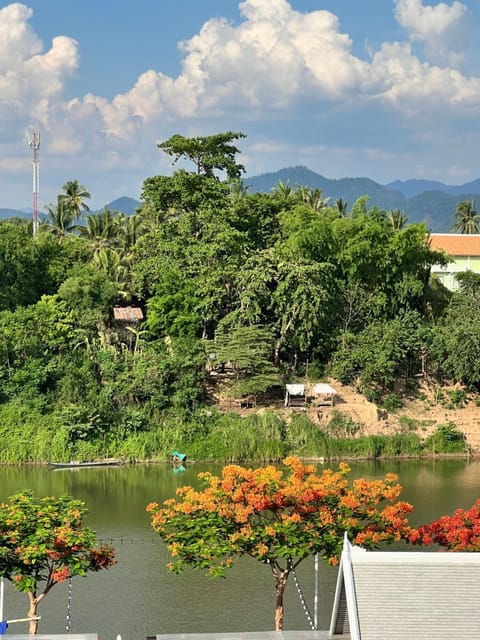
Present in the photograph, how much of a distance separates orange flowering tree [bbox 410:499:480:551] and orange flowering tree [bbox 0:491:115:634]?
519 cm

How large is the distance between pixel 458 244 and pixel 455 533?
3856 centimetres

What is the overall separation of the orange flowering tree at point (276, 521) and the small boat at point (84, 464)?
13.0 m

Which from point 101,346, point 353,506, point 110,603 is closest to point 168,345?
point 101,346

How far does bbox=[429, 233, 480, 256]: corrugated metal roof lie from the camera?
50.7 m

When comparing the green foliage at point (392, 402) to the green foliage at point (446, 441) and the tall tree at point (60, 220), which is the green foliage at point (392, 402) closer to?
the green foliage at point (446, 441)

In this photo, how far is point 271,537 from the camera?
1402cm

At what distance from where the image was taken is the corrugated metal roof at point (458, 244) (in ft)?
166

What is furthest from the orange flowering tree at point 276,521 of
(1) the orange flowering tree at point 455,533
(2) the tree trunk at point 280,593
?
(1) the orange flowering tree at point 455,533

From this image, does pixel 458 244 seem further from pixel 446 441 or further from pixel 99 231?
pixel 446 441

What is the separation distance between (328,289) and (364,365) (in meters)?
3.37

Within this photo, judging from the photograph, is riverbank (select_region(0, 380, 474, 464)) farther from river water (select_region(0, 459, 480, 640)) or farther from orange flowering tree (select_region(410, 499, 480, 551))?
orange flowering tree (select_region(410, 499, 480, 551))

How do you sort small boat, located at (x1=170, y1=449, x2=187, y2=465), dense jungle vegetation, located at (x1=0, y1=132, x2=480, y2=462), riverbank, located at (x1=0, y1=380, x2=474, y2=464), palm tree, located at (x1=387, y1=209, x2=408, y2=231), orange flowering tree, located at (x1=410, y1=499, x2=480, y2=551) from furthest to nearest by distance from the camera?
palm tree, located at (x1=387, y1=209, x2=408, y2=231), dense jungle vegetation, located at (x1=0, y1=132, x2=480, y2=462), riverbank, located at (x1=0, y1=380, x2=474, y2=464), small boat, located at (x1=170, y1=449, x2=187, y2=465), orange flowering tree, located at (x1=410, y1=499, x2=480, y2=551)

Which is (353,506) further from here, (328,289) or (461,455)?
(328,289)

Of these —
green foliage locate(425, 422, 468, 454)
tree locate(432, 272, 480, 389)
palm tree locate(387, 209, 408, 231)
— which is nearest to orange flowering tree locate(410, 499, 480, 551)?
green foliage locate(425, 422, 468, 454)
